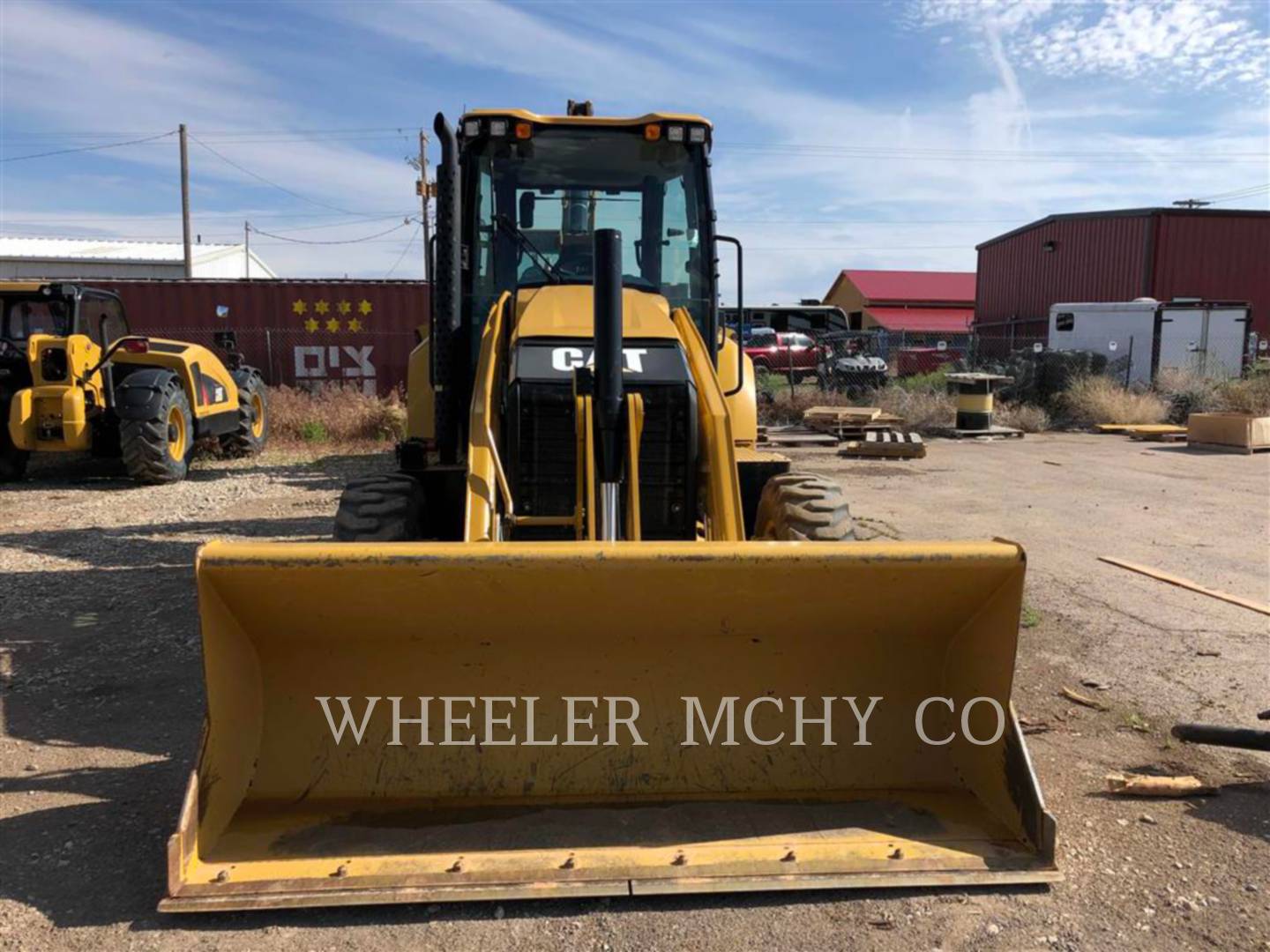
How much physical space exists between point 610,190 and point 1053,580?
409 cm

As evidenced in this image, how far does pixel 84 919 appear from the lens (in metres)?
2.76

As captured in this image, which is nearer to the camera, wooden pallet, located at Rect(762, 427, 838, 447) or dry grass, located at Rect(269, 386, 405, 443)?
dry grass, located at Rect(269, 386, 405, 443)

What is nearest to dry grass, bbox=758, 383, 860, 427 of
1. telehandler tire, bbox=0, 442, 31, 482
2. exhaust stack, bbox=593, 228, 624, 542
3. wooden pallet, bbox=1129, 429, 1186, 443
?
wooden pallet, bbox=1129, 429, 1186, 443

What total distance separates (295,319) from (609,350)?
53.4 feet

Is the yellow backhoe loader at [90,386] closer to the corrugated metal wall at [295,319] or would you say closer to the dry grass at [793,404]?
the corrugated metal wall at [295,319]

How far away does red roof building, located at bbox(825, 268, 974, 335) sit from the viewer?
149ft

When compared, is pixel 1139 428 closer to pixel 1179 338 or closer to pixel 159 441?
pixel 1179 338

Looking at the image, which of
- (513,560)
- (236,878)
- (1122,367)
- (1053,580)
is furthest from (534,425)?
(1122,367)

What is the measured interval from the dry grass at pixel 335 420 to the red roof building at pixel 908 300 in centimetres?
3164

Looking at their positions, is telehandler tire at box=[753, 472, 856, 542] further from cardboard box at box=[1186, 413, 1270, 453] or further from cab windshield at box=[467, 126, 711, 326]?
cardboard box at box=[1186, 413, 1270, 453]

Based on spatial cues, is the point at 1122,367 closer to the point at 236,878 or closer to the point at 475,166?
the point at 475,166

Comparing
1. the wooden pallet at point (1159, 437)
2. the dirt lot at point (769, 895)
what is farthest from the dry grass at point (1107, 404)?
the dirt lot at point (769, 895)

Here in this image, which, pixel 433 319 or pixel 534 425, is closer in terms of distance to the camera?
pixel 534 425

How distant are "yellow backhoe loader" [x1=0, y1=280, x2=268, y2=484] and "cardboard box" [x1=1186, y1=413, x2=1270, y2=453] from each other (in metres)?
14.9
